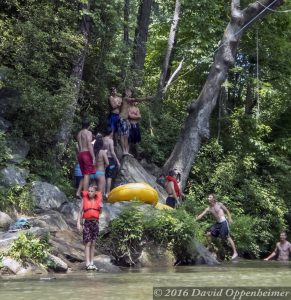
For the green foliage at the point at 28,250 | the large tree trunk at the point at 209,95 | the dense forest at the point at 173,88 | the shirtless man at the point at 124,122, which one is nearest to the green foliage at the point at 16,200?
the dense forest at the point at 173,88

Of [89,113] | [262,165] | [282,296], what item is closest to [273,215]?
[262,165]

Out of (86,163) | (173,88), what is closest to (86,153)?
(86,163)

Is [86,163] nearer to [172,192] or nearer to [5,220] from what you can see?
[5,220]

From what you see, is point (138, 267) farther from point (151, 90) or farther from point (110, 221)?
point (151, 90)

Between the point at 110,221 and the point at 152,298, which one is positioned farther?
the point at 110,221

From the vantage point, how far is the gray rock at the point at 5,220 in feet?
41.3

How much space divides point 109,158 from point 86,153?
56.1 inches

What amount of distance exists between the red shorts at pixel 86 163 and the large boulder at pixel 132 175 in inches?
105

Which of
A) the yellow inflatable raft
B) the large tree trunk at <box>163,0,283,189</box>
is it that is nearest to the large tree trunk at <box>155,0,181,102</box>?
the large tree trunk at <box>163,0,283,189</box>

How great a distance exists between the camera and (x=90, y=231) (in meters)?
11.3

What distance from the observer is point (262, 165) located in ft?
76.3

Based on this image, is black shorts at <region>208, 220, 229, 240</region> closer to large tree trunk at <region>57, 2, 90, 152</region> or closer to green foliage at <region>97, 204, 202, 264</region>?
green foliage at <region>97, 204, 202, 264</region>

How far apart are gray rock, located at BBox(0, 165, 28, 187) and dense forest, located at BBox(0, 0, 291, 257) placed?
276 millimetres

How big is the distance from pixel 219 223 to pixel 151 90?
8.31 m
